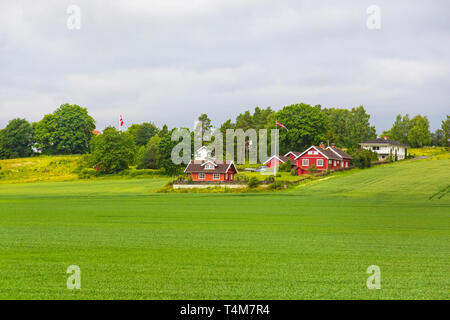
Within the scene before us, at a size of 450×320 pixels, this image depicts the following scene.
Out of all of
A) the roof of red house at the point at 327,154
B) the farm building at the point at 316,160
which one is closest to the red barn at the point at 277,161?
the farm building at the point at 316,160

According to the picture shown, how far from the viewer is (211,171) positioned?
273 feet

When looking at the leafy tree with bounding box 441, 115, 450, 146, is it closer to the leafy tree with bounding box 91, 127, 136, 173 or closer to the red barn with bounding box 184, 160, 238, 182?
the red barn with bounding box 184, 160, 238, 182

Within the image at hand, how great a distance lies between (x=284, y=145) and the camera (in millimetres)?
119125

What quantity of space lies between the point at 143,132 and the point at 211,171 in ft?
242

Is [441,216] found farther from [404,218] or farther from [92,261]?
[92,261]

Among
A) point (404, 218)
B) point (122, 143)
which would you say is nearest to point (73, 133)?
point (122, 143)

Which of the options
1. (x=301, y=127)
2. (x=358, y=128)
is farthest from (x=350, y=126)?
(x=301, y=127)

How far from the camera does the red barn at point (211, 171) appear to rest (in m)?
83.1

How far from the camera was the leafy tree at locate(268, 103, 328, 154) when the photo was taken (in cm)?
11612

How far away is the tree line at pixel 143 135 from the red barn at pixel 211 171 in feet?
55.3

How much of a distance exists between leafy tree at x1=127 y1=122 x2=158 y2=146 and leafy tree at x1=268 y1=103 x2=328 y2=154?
5017 cm

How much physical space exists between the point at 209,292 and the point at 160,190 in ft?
195

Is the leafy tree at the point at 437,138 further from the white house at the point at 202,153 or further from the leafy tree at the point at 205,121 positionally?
the white house at the point at 202,153

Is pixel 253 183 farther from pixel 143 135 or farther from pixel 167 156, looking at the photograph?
pixel 143 135
